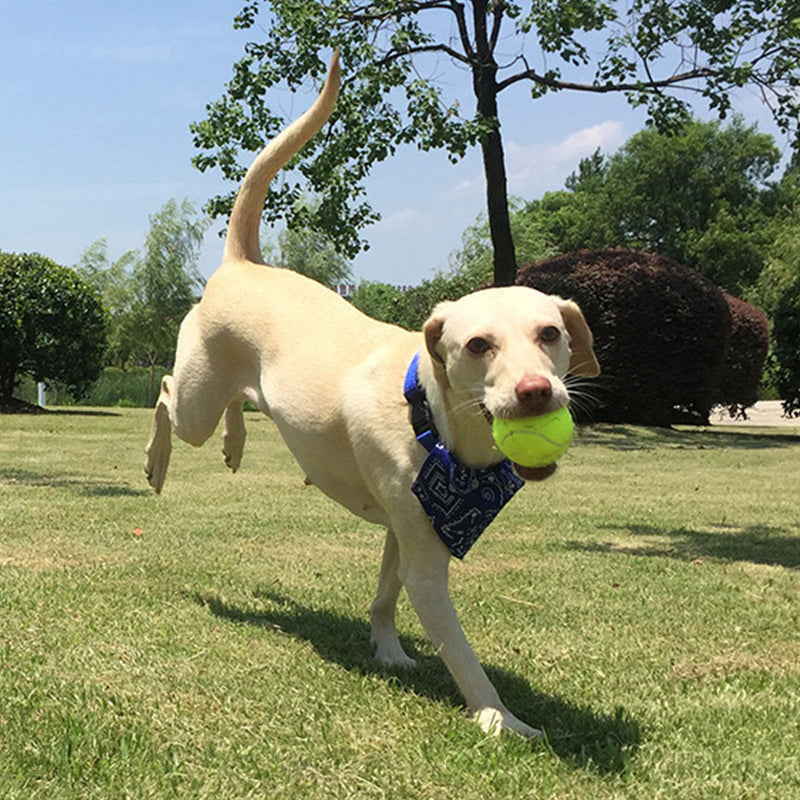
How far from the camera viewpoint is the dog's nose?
272 cm

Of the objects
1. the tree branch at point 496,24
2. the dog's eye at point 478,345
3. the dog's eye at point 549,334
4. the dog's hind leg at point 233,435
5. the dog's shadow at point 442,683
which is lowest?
the dog's shadow at point 442,683

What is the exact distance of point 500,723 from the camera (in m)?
3.06

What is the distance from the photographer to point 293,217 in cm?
1742

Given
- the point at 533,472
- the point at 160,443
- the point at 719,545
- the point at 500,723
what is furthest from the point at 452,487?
the point at 719,545

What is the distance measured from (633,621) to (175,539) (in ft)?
10.5

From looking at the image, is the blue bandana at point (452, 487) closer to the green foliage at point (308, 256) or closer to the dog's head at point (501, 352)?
Result: the dog's head at point (501, 352)

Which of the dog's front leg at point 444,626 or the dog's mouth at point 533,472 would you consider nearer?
the dog's mouth at point 533,472

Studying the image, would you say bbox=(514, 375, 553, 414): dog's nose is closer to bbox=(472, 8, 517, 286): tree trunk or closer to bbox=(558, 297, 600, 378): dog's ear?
bbox=(558, 297, 600, 378): dog's ear

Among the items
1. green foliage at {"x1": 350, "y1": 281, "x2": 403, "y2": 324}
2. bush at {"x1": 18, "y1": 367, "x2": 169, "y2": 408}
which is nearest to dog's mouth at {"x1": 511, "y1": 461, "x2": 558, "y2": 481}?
bush at {"x1": 18, "y1": 367, "x2": 169, "y2": 408}

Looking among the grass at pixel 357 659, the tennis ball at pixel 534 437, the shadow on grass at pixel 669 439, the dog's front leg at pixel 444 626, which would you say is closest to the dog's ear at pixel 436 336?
the tennis ball at pixel 534 437

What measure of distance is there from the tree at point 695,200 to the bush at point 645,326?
38.4m

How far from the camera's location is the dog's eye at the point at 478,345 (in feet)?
9.55

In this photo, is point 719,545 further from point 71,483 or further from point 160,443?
point 71,483

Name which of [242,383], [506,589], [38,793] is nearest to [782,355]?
[506,589]
